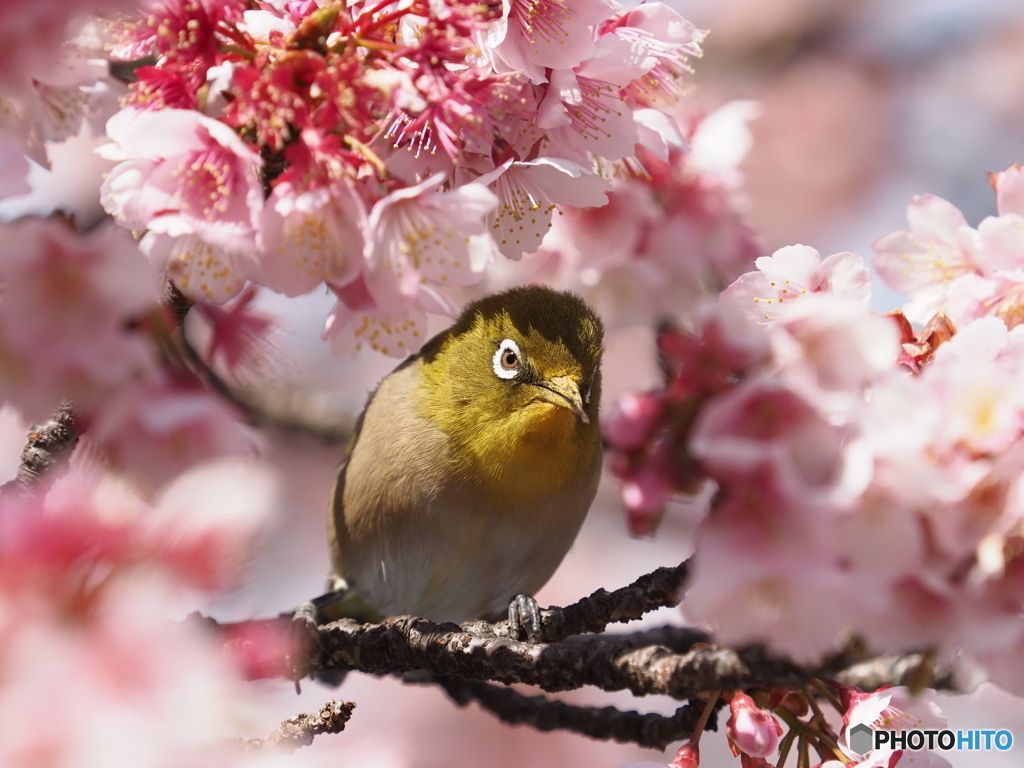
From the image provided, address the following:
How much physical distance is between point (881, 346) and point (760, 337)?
16 cm

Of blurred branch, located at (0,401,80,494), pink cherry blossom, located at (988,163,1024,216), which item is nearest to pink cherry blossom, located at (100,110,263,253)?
blurred branch, located at (0,401,80,494)

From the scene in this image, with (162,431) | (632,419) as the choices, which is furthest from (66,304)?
(632,419)

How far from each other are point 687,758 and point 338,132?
4.79 ft

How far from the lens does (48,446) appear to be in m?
1.88

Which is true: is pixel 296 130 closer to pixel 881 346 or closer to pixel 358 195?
pixel 358 195

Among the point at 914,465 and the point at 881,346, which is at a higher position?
the point at 881,346

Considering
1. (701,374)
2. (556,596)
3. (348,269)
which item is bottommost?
(556,596)

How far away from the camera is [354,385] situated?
739 cm

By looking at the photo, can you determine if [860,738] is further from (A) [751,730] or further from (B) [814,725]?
(A) [751,730]

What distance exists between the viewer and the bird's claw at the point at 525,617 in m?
2.50

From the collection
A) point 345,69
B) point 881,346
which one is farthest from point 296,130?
point 881,346

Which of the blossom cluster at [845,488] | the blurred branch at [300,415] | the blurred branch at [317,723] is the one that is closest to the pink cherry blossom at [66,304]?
the blurred branch at [317,723]

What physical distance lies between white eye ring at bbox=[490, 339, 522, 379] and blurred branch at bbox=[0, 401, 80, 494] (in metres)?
1.45

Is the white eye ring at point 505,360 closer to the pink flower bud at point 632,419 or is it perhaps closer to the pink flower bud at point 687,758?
the pink flower bud at point 632,419
